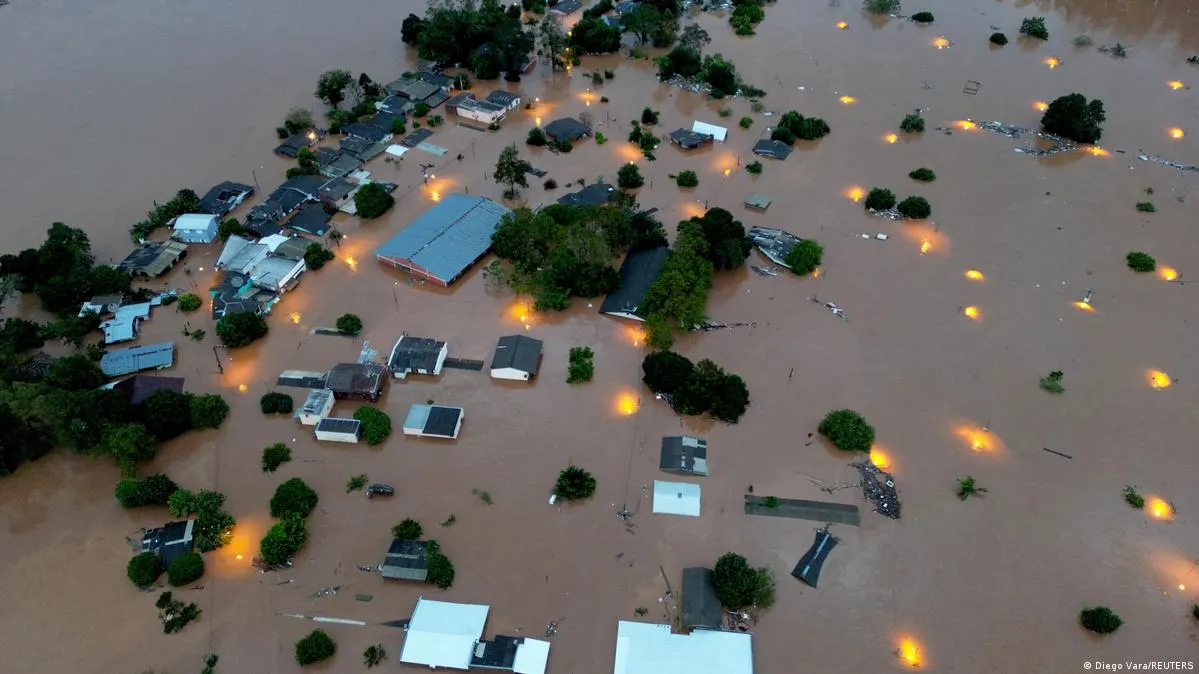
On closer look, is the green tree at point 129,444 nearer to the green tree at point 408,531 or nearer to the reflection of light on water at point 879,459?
the green tree at point 408,531

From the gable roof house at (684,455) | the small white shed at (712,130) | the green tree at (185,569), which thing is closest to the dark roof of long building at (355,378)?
the green tree at (185,569)

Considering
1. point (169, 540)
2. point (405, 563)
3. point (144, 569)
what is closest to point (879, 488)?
point (405, 563)

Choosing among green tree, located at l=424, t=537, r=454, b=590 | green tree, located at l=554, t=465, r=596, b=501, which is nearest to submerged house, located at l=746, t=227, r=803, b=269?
green tree, located at l=554, t=465, r=596, b=501

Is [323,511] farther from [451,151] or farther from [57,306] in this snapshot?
[451,151]

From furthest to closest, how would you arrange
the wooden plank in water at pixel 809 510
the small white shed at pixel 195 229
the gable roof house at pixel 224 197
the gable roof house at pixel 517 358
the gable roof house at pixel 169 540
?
the gable roof house at pixel 224 197, the small white shed at pixel 195 229, the gable roof house at pixel 517 358, the wooden plank in water at pixel 809 510, the gable roof house at pixel 169 540

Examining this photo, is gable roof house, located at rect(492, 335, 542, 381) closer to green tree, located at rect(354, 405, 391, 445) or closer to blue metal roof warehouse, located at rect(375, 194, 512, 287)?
green tree, located at rect(354, 405, 391, 445)

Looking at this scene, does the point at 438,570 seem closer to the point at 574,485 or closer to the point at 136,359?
the point at 574,485
